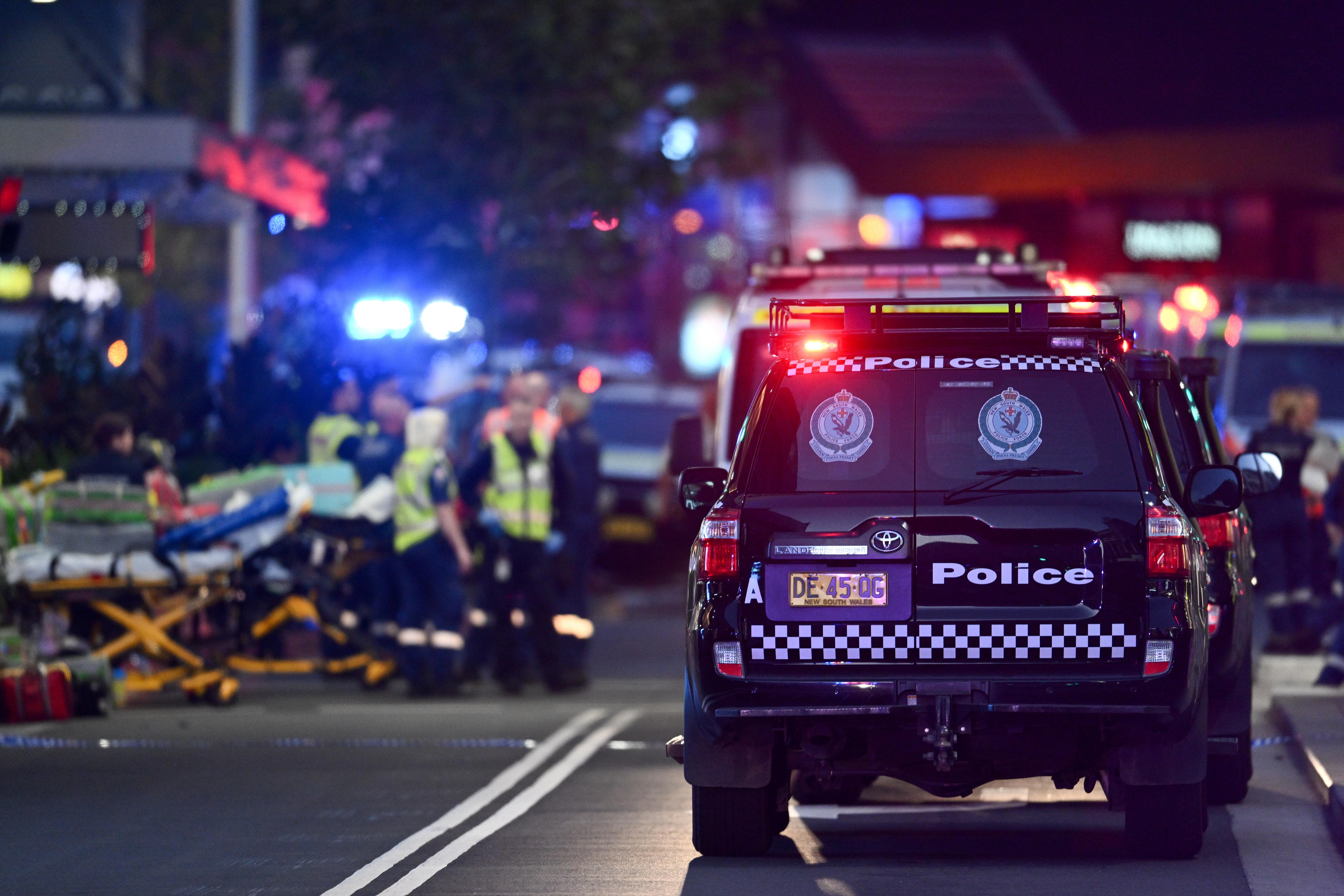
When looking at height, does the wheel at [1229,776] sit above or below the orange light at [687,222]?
below

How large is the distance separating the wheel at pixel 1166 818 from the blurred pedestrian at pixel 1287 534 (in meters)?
7.83

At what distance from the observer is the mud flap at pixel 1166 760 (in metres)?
8.80

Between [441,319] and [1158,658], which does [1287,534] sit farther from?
[441,319]

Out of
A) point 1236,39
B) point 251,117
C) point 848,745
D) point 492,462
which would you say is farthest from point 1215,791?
point 1236,39

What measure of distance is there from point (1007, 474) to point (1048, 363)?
45 cm

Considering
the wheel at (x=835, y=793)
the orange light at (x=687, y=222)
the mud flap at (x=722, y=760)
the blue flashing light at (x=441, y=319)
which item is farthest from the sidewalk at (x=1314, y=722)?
the orange light at (x=687, y=222)

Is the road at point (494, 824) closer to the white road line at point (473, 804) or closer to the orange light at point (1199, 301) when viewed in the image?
the white road line at point (473, 804)

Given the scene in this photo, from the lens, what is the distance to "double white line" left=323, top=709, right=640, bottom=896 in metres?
9.05

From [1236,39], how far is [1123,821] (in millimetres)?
29270

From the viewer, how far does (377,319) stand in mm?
20922

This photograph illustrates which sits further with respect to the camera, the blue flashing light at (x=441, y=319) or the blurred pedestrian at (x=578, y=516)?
the blue flashing light at (x=441, y=319)

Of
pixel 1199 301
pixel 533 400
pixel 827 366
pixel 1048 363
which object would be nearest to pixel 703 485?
pixel 827 366

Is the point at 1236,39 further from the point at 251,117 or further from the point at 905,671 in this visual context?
the point at 905,671

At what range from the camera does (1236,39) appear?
1499 inches
